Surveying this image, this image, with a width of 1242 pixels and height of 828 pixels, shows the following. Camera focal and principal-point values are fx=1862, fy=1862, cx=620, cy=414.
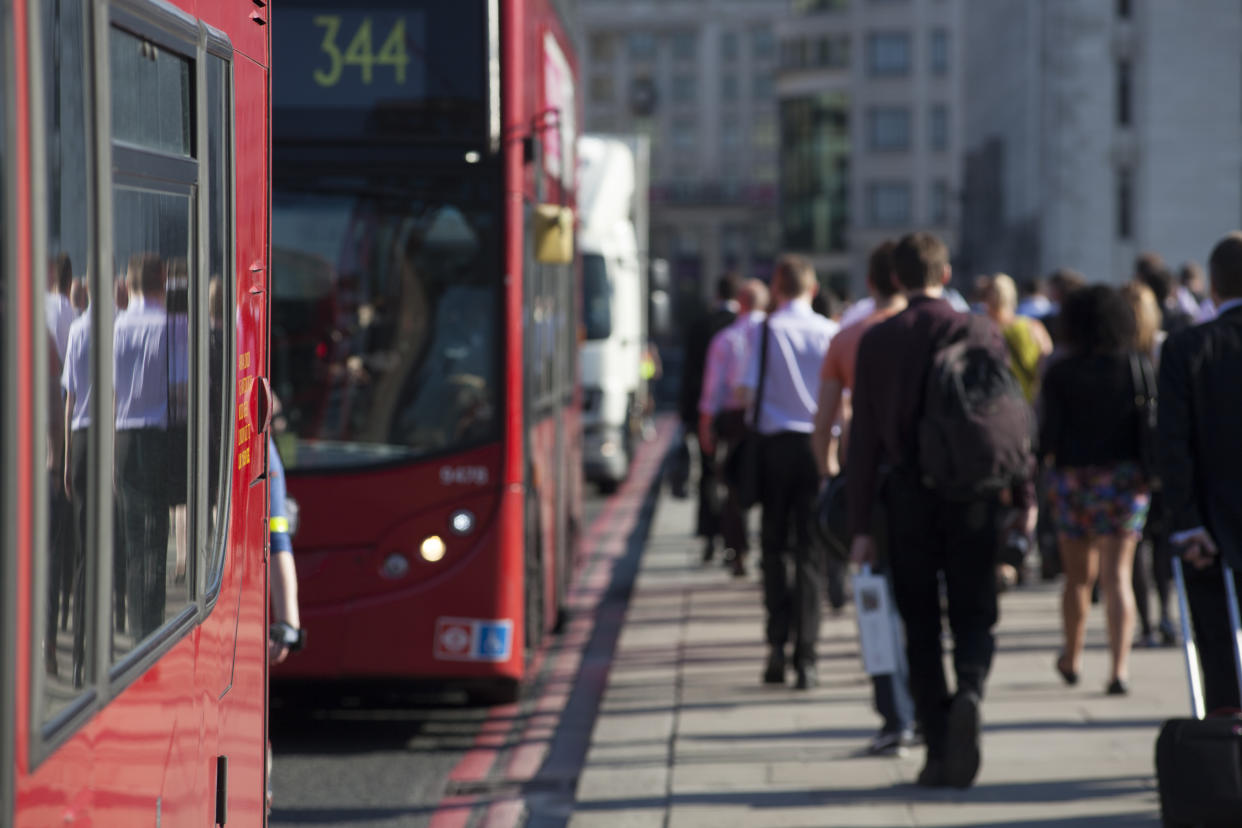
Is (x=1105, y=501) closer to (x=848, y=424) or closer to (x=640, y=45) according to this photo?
(x=848, y=424)

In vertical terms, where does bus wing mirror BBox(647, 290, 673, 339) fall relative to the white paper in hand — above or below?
above

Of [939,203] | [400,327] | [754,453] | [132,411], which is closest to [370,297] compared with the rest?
[400,327]

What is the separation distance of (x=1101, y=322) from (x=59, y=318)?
6.40 meters

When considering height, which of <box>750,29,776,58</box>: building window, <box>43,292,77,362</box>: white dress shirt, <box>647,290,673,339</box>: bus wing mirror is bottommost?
<box>43,292,77,362</box>: white dress shirt

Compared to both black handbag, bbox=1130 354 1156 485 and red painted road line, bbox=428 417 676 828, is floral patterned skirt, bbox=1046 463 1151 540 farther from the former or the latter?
red painted road line, bbox=428 417 676 828

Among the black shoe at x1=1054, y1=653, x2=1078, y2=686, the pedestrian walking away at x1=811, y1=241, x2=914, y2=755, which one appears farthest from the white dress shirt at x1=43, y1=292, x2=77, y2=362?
the black shoe at x1=1054, y1=653, x2=1078, y2=686

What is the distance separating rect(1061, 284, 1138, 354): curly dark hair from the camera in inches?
316

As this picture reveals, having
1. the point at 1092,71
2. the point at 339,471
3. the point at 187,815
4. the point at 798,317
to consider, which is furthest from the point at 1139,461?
the point at 1092,71

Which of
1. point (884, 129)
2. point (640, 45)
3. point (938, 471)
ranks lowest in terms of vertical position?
point (938, 471)

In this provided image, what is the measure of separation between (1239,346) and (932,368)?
1.05 m

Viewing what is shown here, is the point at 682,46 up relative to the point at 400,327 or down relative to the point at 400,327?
up

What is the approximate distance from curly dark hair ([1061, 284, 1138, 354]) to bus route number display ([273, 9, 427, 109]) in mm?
3031

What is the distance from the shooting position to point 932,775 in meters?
6.29

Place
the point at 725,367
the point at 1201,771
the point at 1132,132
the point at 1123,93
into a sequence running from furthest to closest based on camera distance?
1. the point at 1132,132
2. the point at 1123,93
3. the point at 725,367
4. the point at 1201,771
